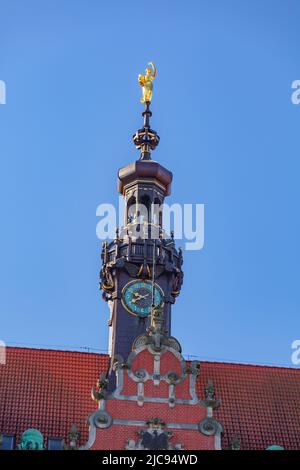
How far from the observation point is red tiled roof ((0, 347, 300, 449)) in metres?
41.0

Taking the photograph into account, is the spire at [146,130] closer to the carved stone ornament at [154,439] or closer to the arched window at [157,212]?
the arched window at [157,212]

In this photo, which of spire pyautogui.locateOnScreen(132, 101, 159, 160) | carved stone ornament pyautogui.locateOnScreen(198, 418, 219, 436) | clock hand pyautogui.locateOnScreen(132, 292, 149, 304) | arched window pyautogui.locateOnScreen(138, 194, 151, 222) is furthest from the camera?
spire pyautogui.locateOnScreen(132, 101, 159, 160)

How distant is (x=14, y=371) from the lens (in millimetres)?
43000

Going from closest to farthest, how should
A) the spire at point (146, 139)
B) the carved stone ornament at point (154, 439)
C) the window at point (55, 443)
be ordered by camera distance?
1. the carved stone ornament at point (154, 439)
2. the window at point (55, 443)
3. the spire at point (146, 139)

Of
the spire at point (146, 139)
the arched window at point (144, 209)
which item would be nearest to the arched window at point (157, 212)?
the arched window at point (144, 209)

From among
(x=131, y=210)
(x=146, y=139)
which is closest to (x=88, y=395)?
(x=131, y=210)

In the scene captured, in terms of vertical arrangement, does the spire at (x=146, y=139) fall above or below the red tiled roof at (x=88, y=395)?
above

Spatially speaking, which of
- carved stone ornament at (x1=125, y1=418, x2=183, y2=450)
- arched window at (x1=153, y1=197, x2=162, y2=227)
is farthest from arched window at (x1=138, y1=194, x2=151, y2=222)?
carved stone ornament at (x1=125, y1=418, x2=183, y2=450)

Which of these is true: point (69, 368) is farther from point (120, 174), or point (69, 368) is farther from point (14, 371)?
point (120, 174)

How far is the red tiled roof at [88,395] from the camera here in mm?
40969

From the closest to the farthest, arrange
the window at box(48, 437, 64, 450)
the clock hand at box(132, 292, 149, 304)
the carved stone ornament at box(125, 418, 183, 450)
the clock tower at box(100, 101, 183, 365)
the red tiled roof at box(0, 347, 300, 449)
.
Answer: the carved stone ornament at box(125, 418, 183, 450), the window at box(48, 437, 64, 450), the red tiled roof at box(0, 347, 300, 449), the clock tower at box(100, 101, 183, 365), the clock hand at box(132, 292, 149, 304)

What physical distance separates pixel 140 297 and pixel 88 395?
14.5 ft

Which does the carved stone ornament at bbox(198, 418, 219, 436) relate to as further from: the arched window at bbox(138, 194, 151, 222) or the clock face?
the arched window at bbox(138, 194, 151, 222)

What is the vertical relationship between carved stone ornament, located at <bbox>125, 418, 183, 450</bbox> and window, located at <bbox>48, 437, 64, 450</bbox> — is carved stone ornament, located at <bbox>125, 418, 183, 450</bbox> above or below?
below
